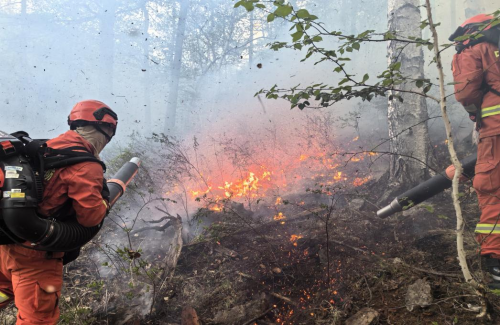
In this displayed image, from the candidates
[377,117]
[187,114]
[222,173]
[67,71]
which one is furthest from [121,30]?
[377,117]

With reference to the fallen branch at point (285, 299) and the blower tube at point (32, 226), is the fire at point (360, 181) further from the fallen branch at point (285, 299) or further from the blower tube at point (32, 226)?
the blower tube at point (32, 226)

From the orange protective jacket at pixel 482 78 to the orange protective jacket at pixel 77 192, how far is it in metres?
3.93

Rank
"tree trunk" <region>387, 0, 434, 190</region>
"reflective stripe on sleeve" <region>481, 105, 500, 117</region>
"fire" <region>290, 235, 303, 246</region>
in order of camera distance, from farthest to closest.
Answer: "tree trunk" <region>387, 0, 434, 190</region> → "fire" <region>290, 235, 303, 246</region> → "reflective stripe on sleeve" <region>481, 105, 500, 117</region>

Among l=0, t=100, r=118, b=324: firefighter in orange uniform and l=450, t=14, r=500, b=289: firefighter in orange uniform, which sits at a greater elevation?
l=450, t=14, r=500, b=289: firefighter in orange uniform

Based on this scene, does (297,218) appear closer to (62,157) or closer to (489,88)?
(489,88)

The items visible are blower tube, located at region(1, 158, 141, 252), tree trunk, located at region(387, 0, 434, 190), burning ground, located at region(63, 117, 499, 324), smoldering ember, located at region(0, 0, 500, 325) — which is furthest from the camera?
tree trunk, located at region(387, 0, 434, 190)

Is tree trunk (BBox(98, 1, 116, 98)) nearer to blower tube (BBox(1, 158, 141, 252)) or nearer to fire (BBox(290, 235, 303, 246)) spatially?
blower tube (BBox(1, 158, 141, 252))

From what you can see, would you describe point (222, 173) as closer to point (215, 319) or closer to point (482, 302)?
point (215, 319)

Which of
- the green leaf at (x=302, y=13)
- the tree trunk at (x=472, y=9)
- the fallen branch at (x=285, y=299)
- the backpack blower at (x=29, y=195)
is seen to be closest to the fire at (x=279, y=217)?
the fallen branch at (x=285, y=299)

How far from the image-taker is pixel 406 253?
10.9 feet

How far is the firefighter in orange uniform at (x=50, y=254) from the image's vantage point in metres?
2.15

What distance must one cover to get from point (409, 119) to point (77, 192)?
5.89m

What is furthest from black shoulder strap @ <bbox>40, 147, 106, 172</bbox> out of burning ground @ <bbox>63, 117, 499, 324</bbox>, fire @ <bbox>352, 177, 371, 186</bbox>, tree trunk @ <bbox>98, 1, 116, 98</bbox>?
tree trunk @ <bbox>98, 1, 116, 98</bbox>

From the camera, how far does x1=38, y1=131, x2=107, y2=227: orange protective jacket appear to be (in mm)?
2229
